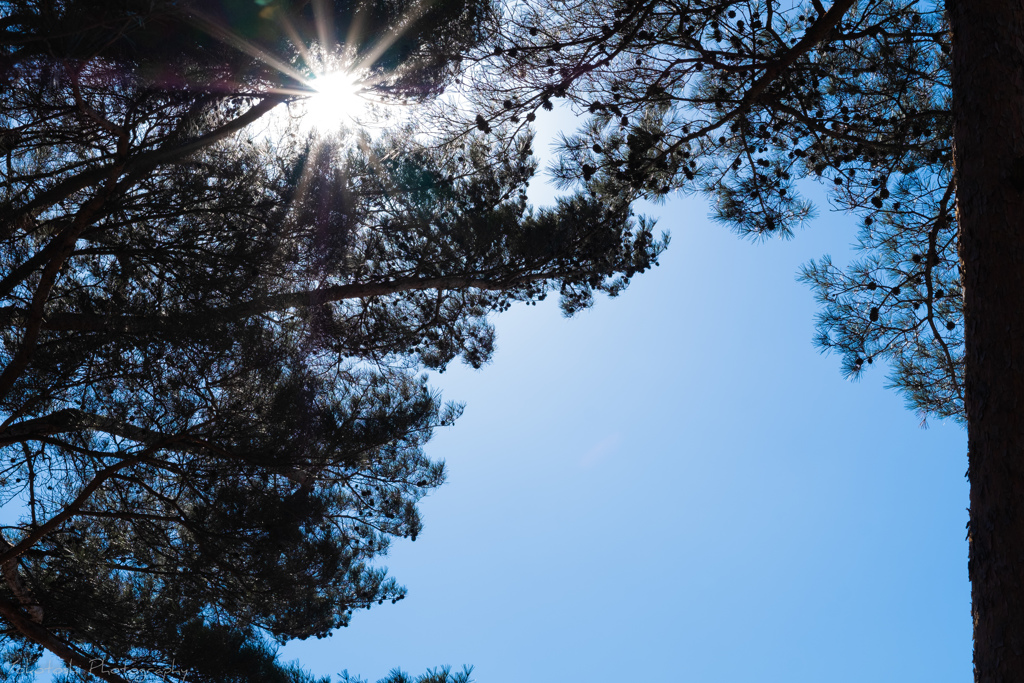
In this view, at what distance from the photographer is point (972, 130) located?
253 cm

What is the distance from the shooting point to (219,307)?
148 inches

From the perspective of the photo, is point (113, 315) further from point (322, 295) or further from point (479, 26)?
point (479, 26)

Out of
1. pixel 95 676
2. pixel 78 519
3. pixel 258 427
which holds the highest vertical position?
pixel 258 427

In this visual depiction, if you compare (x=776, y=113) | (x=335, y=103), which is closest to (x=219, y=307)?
(x=335, y=103)

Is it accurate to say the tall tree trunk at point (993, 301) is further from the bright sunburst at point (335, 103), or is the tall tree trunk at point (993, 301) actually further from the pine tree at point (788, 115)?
the bright sunburst at point (335, 103)

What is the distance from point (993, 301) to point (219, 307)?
3.45 m

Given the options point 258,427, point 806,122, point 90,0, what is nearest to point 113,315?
point 258,427

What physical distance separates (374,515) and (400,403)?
86cm

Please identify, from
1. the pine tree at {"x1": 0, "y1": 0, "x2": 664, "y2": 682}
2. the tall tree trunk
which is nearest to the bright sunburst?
the pine tree at {"x1": 0, "y1": 0, "x2": 664, "y2": 682}

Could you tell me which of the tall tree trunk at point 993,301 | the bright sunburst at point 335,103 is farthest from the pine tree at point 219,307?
the tall tree trunk at point 993,301

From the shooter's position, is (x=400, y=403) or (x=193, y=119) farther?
(x=400, y=403)

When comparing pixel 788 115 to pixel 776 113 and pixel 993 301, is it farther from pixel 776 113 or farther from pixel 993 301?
pixel 993 301

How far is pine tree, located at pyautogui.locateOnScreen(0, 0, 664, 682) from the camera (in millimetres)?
3607

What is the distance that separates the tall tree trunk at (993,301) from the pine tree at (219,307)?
7.24 feet
